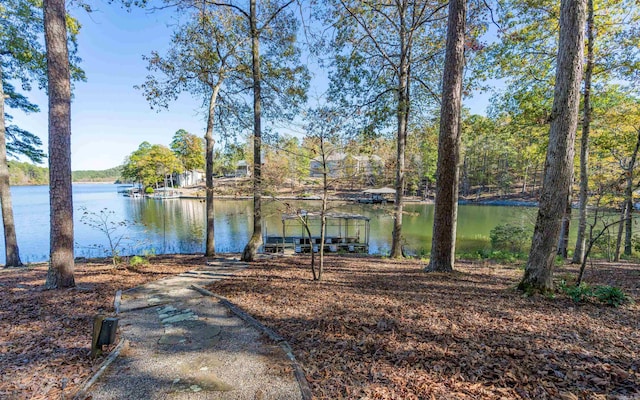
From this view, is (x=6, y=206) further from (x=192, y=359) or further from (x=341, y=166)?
(x=341, y=166)

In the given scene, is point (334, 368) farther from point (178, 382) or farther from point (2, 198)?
point (2, 198)

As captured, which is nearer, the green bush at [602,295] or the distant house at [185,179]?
the green bush at [602,295]

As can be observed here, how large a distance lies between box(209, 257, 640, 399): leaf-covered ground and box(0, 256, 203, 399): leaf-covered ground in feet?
5.57

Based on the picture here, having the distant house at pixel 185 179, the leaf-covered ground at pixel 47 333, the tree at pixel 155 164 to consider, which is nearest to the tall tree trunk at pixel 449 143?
the leaf-covered ground at pixel 47 333

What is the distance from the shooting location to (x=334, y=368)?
221 centimetres

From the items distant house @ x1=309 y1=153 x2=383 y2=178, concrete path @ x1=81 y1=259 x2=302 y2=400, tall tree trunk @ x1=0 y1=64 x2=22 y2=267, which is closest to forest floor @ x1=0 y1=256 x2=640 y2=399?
concrete path @ x1=81 y1=259 x2=302 y2=400

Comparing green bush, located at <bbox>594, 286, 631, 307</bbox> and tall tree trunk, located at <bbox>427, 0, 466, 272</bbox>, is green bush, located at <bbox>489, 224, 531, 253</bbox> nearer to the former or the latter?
tall tree trunk, located at <bbox>427, 0, 466, 272</bbox>

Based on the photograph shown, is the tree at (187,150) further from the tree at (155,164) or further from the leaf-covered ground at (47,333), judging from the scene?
the leaf-covered ground at (47,333)

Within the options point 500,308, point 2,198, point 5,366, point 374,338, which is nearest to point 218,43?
point 2,198

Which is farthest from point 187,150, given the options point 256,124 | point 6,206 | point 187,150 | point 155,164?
point 256,124

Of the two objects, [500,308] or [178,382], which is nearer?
[178,382]

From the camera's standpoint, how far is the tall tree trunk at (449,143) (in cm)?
453

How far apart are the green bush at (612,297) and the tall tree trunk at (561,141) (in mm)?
465

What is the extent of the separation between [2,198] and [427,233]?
18.1 m
